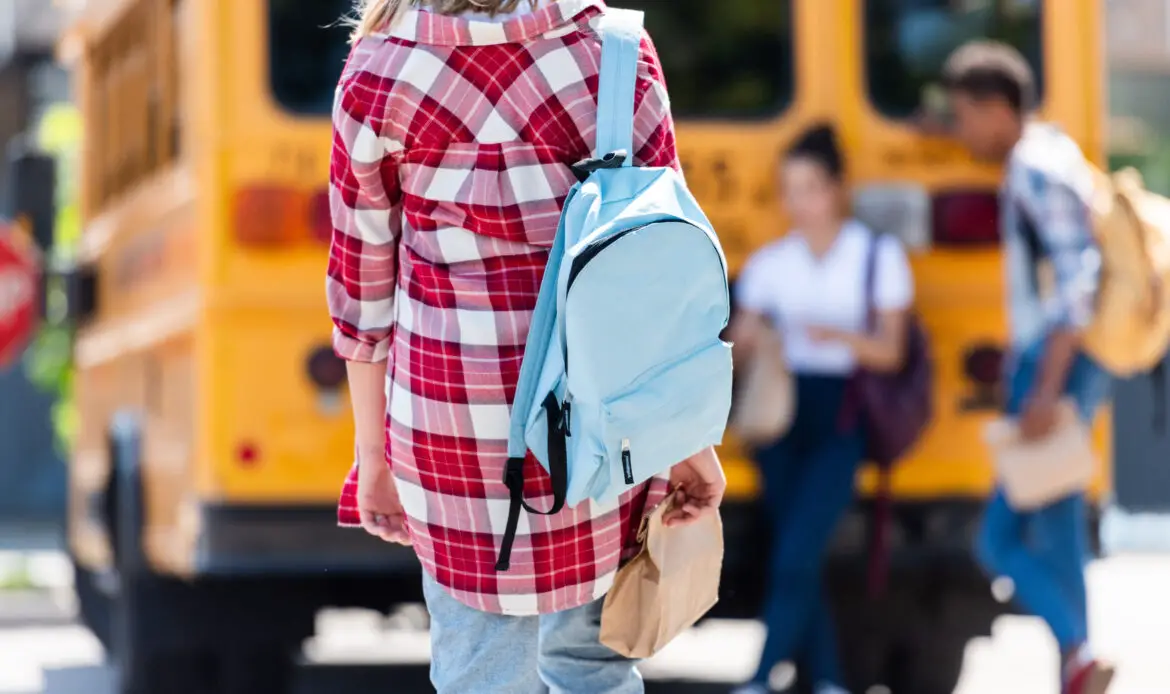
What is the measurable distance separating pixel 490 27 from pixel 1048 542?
3.09m

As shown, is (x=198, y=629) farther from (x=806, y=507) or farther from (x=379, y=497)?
(x=379, y=497)

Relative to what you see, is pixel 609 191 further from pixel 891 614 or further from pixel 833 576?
pixel 891 614

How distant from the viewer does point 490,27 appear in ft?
9.39

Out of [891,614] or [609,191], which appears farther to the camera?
[891,614]

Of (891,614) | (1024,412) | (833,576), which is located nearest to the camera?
(1024,412)

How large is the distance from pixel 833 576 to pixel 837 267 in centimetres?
90

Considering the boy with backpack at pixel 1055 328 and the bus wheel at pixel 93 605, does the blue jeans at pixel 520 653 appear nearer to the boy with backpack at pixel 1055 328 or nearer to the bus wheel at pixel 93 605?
the boy with backpack at pixel 1055 328

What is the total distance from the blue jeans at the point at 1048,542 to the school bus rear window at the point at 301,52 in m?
1.95

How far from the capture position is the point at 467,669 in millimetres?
2902

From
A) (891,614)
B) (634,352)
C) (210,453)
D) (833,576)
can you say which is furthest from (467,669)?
(891,614)

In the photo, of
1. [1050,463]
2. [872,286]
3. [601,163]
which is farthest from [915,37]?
[601,163]

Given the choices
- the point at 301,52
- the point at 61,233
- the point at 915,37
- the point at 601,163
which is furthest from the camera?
the point at 61,233

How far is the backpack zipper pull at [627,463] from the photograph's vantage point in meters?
2.72

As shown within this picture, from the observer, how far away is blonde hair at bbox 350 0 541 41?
288cm
